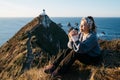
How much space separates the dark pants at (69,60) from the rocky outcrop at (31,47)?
2.94 metres

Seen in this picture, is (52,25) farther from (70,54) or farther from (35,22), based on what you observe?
(70,54)

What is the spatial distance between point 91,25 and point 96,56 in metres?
1.14

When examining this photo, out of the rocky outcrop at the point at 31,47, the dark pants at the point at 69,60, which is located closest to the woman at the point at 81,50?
the dark pants at the point at 69,60

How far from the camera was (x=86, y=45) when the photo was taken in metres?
10.7

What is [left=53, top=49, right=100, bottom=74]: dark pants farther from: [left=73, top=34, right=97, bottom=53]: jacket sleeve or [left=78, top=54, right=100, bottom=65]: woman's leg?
[left=73, top=34, right=97, bottom=53]: jacket sleeve

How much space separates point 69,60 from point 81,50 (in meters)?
0.56

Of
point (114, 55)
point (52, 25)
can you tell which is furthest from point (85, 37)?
point (52, 25)

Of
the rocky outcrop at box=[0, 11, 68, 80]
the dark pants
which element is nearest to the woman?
the dark pants

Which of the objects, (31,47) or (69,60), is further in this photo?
(31,47)

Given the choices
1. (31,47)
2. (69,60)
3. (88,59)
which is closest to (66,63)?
(69,60)

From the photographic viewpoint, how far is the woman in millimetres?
10680

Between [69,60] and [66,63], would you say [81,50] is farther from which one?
[66,63]

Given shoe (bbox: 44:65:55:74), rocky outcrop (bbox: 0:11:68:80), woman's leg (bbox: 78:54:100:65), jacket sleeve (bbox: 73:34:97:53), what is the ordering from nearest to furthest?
jacket sleeve (bbox: 73:34:97:53), woman's leg (bbox: 78:54:100:65), shoe (bbox: 44:65:55:74), rocky outcrop (bbox: 0:11:68:80)

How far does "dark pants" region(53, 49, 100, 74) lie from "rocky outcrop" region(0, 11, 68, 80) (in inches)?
116
